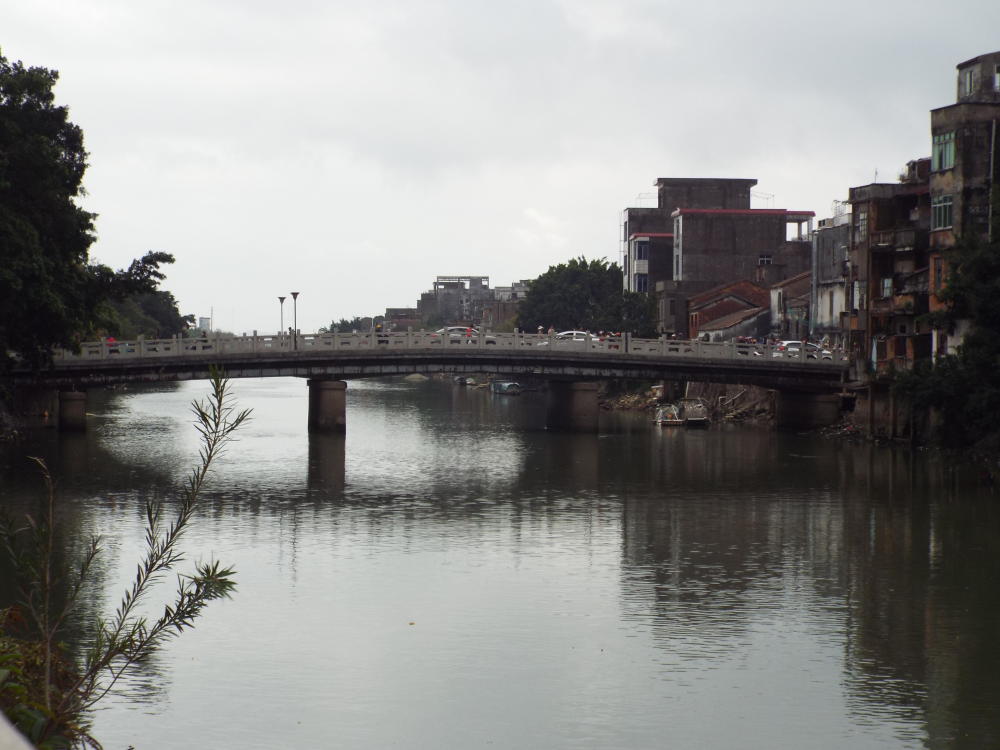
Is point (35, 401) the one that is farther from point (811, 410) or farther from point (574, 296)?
point (574, 296)

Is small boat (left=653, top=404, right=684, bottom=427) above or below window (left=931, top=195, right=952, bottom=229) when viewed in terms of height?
below

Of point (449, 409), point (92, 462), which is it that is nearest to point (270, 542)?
point (92, 462)

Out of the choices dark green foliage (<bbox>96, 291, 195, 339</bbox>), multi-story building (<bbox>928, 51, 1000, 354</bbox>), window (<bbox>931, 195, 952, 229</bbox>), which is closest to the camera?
multi-story building (<bbox>928, 51, 1000, 354</bbox>)

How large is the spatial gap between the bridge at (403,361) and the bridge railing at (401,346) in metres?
0.05

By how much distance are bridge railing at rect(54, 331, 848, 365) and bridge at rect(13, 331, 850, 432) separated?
0.05 m

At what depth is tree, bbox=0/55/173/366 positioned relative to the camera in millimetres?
41562

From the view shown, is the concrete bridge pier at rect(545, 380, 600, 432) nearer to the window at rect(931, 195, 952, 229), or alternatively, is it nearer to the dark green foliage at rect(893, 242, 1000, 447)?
the window at rect(931, 195, 952, 229)

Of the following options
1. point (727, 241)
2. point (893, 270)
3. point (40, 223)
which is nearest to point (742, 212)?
point (727, 241)

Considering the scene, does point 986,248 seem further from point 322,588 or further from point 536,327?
point 536,327

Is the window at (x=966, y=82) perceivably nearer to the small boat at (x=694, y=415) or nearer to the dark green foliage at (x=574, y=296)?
the small boat at (x=694, y=415)

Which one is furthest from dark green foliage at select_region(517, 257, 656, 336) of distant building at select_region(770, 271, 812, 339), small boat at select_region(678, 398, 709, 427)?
small boat at select_region(678, 398, 709, 427)

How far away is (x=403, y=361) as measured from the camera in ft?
194

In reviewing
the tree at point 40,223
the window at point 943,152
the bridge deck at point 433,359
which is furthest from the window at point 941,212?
the tree at point 40,223

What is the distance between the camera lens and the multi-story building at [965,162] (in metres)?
49.9
